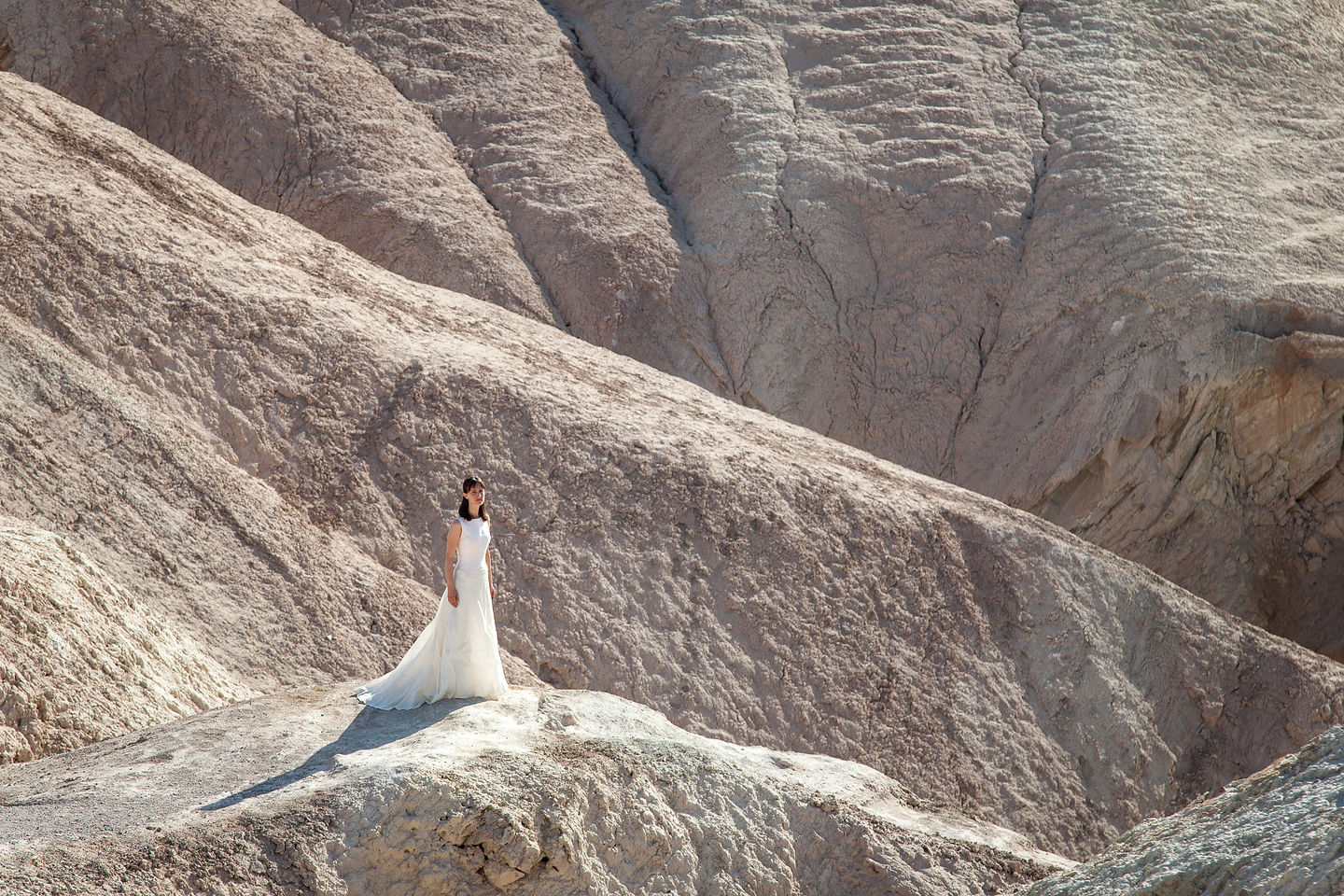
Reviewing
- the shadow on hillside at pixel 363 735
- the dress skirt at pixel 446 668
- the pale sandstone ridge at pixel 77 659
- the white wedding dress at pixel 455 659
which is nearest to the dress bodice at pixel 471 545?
the white wedding dress at pixel 455 659

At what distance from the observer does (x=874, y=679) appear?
852 centimetres

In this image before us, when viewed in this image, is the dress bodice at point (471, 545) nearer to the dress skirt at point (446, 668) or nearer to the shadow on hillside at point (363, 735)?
the dress skirt at point (446, 668)

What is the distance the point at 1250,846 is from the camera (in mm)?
4180

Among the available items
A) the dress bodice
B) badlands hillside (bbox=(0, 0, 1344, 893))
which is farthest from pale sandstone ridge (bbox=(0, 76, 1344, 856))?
the dress bodice

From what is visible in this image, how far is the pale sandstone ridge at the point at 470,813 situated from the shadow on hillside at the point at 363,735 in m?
0.01

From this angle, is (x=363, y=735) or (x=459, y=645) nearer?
(x=363, y=735)

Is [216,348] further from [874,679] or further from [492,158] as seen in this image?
[492,158]

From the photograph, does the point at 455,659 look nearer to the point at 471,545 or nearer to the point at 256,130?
the point at 471,545

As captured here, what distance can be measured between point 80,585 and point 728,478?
4.42 meters

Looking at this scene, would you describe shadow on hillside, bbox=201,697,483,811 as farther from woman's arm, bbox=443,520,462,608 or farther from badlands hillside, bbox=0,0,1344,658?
badlands hillside, bbox=0,0,1344,658

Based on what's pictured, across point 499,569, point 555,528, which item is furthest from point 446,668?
point 555,528

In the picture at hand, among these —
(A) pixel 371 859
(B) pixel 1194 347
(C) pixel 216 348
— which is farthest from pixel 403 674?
(B) pixel 1194 347

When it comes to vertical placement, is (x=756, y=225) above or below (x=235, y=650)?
above

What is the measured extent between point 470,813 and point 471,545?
1619mm
